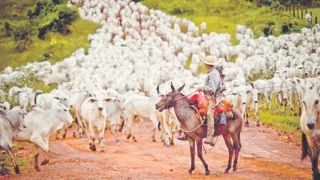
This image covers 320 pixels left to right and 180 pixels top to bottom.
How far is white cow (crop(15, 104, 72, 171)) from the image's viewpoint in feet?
34.2

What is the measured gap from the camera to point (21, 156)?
12875 mm

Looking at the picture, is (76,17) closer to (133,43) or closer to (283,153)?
(133,43)

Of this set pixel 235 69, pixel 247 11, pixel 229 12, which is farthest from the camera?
pixel 229 12

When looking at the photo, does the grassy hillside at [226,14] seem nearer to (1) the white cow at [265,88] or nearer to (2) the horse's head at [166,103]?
(1) the white cow at [265,88]

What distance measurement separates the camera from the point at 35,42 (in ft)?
109

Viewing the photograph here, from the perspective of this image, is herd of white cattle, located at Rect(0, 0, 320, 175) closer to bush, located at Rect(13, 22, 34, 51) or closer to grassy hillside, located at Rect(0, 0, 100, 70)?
grassy hillside, located at Rect(0, 0, 100, 70)

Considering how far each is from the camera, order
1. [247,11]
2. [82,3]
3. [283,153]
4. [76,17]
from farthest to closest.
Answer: [82,3]
[76,17]
[247,11]
[283,153]

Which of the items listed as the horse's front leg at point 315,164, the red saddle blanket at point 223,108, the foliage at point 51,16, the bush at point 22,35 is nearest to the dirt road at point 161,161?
the horse's front leg at point 315,164

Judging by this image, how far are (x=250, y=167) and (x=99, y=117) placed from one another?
476 cm

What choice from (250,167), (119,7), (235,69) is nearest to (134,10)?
(119,7)

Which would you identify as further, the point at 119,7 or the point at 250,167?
the point at 119,7

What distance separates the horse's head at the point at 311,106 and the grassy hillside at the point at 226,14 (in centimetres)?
1247

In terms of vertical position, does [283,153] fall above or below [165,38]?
below

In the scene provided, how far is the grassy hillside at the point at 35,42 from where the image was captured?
27.9 m
